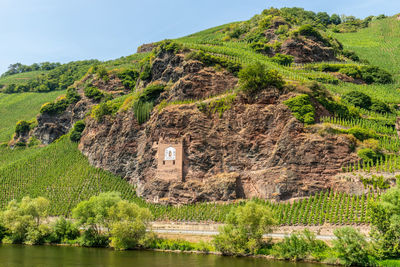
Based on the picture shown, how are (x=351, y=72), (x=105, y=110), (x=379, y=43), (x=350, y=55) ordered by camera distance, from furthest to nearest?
(x=379, y=43)
(x=350, y=55)
(x=351, y=72)
(x=105, y=110)

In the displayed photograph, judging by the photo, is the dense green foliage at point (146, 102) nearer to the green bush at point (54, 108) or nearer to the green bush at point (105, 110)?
the green bush at point (105, 110)

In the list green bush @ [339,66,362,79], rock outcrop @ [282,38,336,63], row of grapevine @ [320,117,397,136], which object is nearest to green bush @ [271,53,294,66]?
rock outcrop @ [282,38,336,63]

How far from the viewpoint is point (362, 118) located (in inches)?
2083

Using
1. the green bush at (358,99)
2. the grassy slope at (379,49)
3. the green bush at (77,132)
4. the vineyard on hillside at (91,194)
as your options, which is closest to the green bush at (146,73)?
the green bush at (77,132)

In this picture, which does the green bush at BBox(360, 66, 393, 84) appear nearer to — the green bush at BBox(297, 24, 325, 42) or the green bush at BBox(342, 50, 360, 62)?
the green bush at BBox(342, 50, 360, 62)

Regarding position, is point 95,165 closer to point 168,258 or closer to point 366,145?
point 168,258

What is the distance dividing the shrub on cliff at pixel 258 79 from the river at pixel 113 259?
26.8 m

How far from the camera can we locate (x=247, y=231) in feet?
118

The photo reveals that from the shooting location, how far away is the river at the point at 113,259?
103 feet

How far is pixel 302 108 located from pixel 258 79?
28.0ft

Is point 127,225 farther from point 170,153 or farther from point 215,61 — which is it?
point 215,61

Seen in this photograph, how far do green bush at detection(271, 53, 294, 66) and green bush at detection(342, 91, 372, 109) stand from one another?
22.9 m

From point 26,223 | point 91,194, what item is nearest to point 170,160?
point 91,194

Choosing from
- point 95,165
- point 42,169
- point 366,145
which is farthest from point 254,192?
point 42,169
